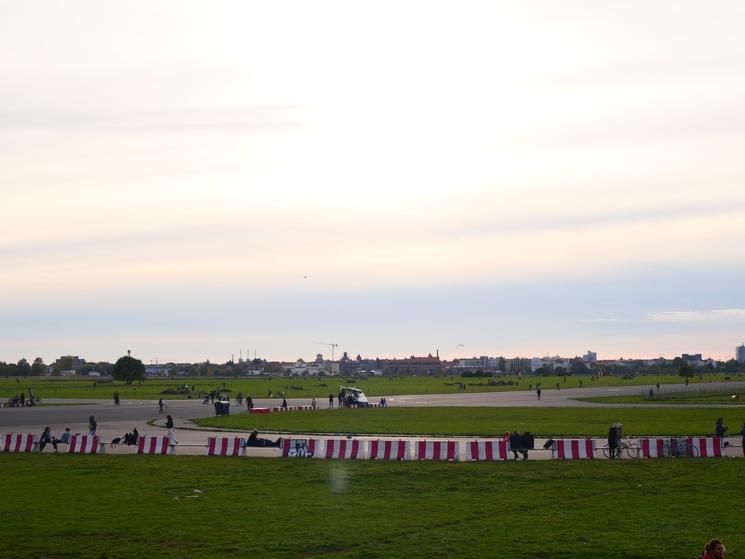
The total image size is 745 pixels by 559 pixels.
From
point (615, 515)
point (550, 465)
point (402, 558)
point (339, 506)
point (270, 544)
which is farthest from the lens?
point (550, 465)

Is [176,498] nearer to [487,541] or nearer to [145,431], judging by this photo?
[487,541]

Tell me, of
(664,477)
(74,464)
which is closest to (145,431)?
(74,464)

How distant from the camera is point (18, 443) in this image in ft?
172

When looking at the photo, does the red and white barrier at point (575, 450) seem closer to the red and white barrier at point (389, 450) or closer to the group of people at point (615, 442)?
the group of people at point (615, 442)

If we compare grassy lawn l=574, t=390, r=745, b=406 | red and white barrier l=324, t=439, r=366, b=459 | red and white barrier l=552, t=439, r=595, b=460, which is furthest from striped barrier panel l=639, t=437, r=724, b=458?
grassy lawn l=574, t=390, r=745, b=406

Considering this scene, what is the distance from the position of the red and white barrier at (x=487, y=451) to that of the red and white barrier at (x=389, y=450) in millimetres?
3098

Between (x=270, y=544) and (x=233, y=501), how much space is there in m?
7.83

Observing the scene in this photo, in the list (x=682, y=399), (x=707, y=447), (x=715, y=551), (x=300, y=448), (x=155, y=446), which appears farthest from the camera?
(x=682, y=399)

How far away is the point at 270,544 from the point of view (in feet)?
83.7

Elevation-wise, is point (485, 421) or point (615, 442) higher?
point (615, 442)

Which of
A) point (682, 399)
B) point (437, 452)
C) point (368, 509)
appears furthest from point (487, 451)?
point (682, 399)

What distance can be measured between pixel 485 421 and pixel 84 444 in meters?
33.0

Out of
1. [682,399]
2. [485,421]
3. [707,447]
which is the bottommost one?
[485,421]

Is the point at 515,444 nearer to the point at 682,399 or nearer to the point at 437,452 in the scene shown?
the point at 437,452
